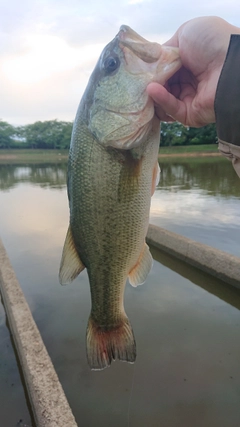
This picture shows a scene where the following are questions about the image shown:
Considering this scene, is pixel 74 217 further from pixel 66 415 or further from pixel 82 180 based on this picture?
pixel 66 415

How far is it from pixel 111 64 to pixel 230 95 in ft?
2.02

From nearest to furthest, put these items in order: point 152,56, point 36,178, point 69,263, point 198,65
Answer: point 152,56
point 198,65
point 69,263
point 36,178

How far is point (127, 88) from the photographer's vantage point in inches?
63.9

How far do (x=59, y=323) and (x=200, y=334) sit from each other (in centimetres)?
188

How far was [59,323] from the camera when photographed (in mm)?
4535

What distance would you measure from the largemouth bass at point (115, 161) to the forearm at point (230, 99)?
0.84ft

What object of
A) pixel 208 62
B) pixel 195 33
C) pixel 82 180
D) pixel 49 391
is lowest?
pixel 49 391

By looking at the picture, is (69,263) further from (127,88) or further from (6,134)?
(6,134)

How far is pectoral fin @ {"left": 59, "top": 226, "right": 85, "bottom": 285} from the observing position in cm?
183

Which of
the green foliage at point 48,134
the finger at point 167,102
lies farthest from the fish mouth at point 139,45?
the green foliage at point 48,134

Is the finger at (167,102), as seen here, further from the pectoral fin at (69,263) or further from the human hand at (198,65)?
the pectoral fin at (69,263)

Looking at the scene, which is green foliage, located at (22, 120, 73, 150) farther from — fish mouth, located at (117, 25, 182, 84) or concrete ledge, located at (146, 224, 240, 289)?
fish mouth, located at (117, 25, 182, 84)

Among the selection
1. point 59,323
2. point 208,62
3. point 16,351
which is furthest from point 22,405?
point 208,62

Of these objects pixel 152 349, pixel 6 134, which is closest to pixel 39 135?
pixel 6 134
